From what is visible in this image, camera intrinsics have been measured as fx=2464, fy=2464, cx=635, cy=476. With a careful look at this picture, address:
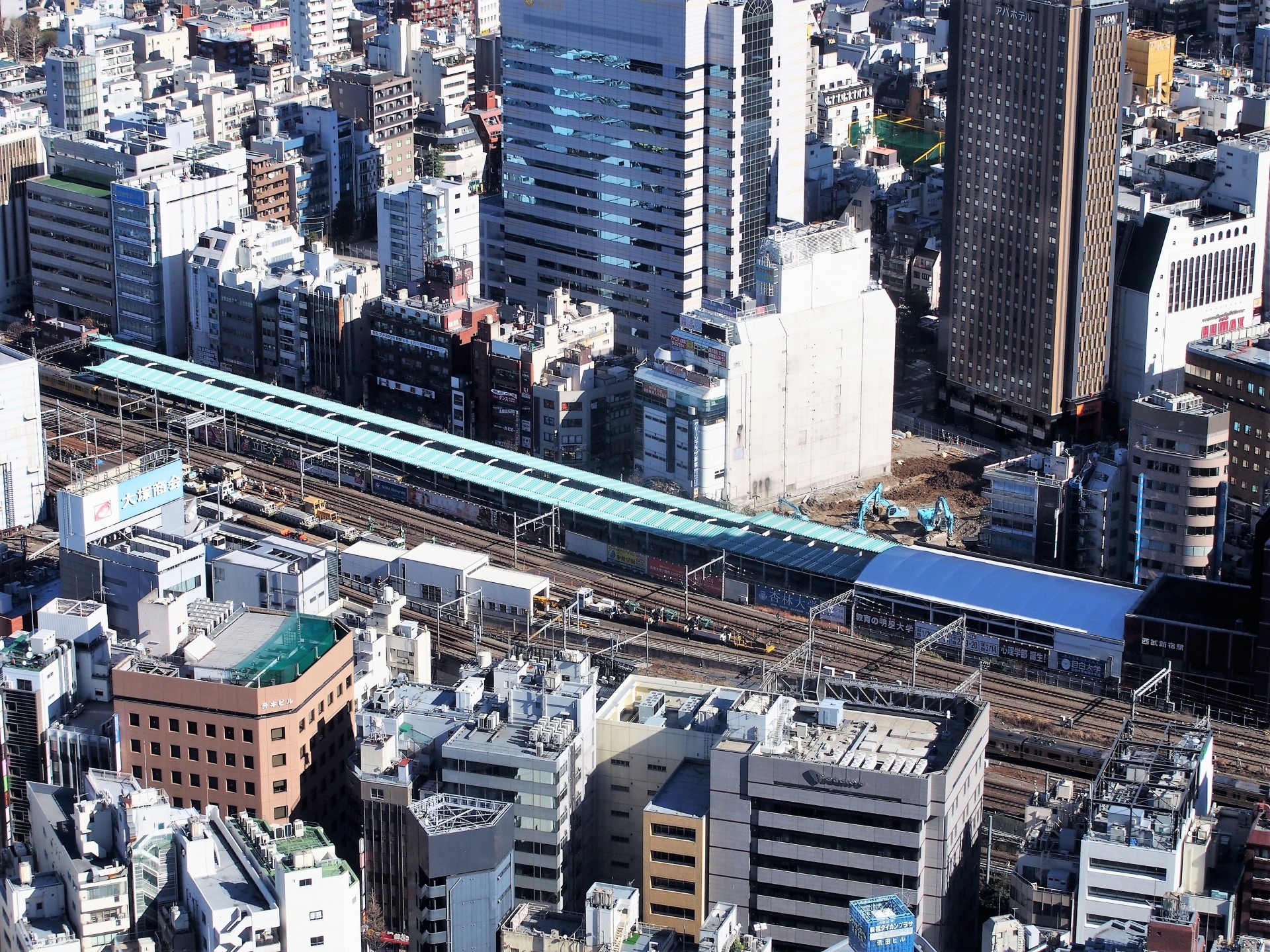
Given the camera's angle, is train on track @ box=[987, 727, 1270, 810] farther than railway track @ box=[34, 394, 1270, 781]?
No

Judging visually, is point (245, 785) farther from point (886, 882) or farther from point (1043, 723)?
point (1043, 723)

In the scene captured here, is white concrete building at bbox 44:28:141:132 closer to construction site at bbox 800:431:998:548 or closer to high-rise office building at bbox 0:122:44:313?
high-rise office building at bbox 0:122:44:313

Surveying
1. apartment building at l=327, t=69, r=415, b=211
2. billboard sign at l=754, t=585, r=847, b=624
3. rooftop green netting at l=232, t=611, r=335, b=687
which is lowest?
billboard sign at l=754, t=585, r=847, b=624

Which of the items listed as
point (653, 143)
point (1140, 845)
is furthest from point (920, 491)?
point (1140, 845)

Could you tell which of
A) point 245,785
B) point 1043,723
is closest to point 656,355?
point 1043,723

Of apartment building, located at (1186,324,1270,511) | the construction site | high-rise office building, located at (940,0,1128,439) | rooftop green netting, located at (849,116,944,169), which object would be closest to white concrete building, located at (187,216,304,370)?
Answer: the construction site

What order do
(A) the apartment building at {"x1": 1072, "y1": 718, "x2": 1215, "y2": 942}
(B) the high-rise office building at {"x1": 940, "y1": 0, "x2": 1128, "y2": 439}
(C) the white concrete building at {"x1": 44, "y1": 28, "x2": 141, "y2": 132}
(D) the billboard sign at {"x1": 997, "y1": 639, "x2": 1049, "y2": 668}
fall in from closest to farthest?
(A) the apartment building at {"x1": 1072, "y1": 718, "x2": 1215, "y2": 942}
(D) the billboard sign at {"x1": 997, "y1": 639, "x2": 1049, "y2": 668}
(B) the high-rise office building at {"x1": 940, "y1": 0, "x2": 1128, "y2": 439}
(C) the white concrete building at {"x1": 44, "y1": 28, "x2": 141, "y2": 132}

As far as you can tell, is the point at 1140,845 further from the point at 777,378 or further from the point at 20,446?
the point at 20,446

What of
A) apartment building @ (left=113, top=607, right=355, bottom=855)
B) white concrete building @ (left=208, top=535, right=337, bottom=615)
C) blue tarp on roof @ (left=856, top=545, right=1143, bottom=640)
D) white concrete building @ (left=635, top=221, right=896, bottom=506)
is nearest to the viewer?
apartment building @ (left=113, top=607, right=355, bottom=855)

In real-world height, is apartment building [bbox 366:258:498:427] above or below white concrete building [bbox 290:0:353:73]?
below
